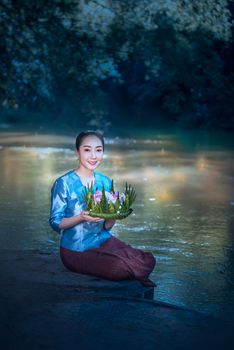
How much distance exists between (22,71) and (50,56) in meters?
0.36

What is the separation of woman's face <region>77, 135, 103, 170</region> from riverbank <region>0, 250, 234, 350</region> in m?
1.07

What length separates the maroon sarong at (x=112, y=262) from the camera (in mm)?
6164

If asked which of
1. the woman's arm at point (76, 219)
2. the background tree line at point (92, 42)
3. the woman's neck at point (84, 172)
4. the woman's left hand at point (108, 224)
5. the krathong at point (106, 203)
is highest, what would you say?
the background tree line at point (92, 42)

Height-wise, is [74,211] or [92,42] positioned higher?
[92,42]

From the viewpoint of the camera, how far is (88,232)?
6.30 meters

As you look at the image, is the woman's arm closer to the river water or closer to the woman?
the woman

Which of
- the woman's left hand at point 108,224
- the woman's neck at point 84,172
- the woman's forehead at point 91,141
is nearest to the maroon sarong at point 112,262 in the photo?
the woman's left hand at point 108,224

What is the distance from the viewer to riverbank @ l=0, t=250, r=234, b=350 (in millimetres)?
4820

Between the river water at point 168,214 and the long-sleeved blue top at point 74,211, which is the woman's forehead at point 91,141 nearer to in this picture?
the long-sleeved blue top at point 74,211

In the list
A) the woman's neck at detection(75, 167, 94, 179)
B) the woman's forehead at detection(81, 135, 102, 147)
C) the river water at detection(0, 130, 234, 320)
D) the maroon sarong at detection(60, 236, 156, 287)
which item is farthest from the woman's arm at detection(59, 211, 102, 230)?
the river water at detection(0, 130, 234, 320)

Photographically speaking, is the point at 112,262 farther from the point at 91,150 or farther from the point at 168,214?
the point at 168,214

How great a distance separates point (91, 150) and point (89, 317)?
157 cm

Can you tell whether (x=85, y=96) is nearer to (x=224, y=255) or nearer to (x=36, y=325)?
(x=224, y=255)

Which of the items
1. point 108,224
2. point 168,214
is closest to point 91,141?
point 108,224
